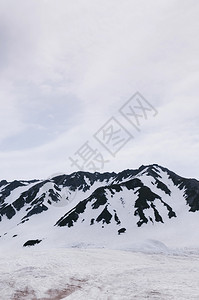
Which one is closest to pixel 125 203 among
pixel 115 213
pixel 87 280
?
pixel 115 213

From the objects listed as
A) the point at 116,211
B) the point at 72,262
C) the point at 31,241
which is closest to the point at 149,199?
the point at 116,211

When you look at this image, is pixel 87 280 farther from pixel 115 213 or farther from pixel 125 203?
pixel 125 203

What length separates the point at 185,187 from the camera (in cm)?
10456

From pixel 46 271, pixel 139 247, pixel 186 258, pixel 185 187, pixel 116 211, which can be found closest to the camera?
pixel 46 271

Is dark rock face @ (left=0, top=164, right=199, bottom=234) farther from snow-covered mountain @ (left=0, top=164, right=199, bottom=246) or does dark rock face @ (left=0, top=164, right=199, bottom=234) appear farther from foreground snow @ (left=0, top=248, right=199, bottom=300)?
foreground snow @ (left=0, top=248, right=199, bottom=300)

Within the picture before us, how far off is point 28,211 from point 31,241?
167 feet

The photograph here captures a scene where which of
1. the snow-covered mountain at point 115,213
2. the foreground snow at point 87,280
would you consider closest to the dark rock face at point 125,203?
the snow-covered mountain at point 115,213

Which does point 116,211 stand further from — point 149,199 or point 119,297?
point 119,297

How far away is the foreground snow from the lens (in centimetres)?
2075

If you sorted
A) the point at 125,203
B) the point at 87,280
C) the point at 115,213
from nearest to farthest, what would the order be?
1. the point at 87,280
2. the point at 115,213
3. the point at 125,203

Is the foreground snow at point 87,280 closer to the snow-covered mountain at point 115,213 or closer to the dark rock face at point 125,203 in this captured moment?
the snow-covered mountain at point 115,213

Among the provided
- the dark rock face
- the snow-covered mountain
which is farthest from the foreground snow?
the dark rock face

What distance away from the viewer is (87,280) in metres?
25.0

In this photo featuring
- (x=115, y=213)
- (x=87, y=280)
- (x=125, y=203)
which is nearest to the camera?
(x=87, y=280)
